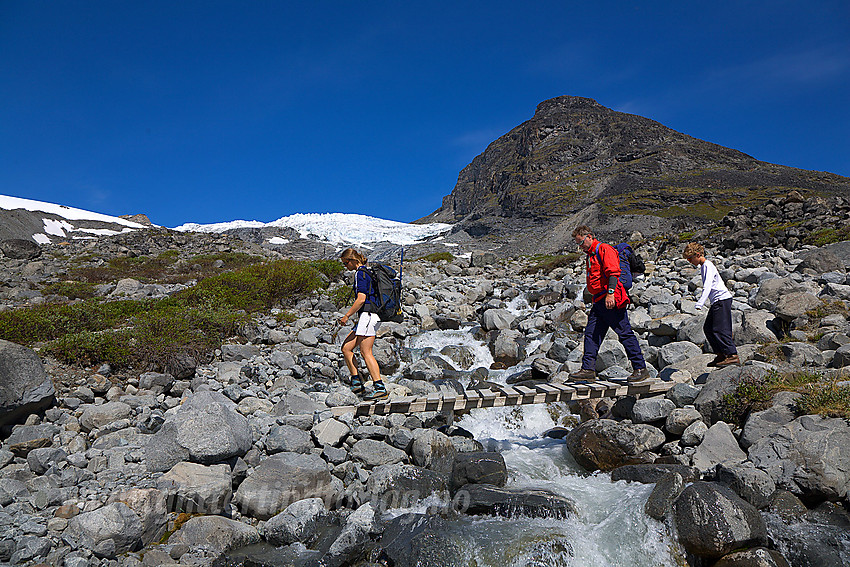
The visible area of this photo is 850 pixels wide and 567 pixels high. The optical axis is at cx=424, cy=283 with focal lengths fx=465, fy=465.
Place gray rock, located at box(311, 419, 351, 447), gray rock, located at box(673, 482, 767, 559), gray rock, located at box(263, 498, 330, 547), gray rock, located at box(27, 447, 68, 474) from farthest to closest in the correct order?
gray rock, located at box(311, 419, 351, 447) → gray rock, located at box(27, 447, 68, 474) → gray rock, located at box(263, 498, 330, 547) → gray rock, located at box(673, 482, 767, 559)

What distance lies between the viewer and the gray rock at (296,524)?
Result: 14.4 ft

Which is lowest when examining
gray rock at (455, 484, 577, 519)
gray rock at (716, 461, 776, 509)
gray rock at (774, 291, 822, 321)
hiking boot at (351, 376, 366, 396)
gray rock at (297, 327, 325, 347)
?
gray rock at (455, 484, 577, 519)

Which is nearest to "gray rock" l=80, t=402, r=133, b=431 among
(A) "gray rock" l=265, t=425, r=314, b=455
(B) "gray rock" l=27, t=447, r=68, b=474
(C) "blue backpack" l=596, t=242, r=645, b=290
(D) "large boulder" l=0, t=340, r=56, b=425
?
(D) "large boulder" l=0, t=340, r=56, b=425

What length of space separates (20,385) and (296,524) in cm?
358

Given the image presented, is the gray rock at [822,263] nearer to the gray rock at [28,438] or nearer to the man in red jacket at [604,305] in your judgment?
the man in red jacket at [604,305]

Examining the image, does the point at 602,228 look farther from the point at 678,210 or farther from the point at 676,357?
the point at 676,357

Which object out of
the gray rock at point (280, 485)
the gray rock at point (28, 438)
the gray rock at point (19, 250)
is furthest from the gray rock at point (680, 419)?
the gray rock at point (19, 250)

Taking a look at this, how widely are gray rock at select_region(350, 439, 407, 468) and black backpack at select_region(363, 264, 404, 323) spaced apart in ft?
5.38

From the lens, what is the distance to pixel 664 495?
455 cm

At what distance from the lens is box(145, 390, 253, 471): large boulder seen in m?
4.86

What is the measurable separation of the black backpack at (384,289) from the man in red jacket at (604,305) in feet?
8.70

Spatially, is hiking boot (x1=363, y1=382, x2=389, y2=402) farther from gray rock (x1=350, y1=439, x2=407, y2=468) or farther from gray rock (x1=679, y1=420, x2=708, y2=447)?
gray rock (x1=679, y1=420, x2=708, y2=447)

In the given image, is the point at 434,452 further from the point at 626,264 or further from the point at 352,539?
the point at 626,264

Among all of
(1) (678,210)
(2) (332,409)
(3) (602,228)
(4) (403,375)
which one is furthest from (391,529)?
(1) (678,210)
